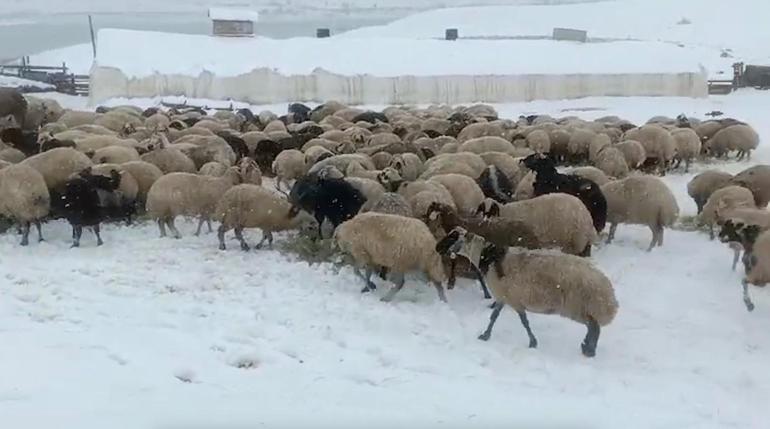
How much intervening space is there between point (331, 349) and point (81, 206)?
4.39 meters

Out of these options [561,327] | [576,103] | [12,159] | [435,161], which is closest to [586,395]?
[561,327]

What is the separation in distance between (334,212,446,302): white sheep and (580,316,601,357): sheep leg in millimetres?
1639

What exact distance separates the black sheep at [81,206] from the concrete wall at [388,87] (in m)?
22.2

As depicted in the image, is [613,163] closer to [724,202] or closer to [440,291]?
[724,202]

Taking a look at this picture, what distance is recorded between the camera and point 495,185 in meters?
11.0

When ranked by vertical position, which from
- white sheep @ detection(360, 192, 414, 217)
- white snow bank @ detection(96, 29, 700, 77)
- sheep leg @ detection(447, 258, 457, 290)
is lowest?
sheep leg @ detection(447, 258, 457, 290)

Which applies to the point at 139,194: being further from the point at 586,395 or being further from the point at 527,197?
the point at 586,395

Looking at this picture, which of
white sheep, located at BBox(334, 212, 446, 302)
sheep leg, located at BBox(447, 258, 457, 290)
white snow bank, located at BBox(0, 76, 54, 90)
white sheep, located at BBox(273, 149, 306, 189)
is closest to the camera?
white sheep, located at BBox(334, 212, 446, 302)

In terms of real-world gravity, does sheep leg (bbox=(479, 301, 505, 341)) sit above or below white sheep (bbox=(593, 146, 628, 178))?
below

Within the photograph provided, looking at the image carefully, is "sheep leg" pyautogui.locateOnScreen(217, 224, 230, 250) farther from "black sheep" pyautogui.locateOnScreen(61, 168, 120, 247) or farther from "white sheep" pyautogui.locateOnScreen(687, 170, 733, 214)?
"white sheep" pyautogui.locateOnScreen(687, 170, 733, 214)

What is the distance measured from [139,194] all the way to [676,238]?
701 cm

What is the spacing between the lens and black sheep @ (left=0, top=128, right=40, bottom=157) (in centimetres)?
1375

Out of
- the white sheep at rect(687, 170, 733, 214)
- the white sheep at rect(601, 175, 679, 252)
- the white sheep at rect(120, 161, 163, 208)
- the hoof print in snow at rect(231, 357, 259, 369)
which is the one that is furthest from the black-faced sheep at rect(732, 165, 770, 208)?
the white sheep at rect(120, 161, 163, 208)

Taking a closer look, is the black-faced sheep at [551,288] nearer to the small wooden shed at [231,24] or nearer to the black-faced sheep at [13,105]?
the black-faced sheep at [13,105]
